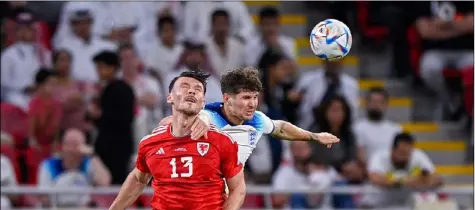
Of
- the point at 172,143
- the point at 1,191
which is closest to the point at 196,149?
the point at 172,143

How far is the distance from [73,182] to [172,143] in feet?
17.4

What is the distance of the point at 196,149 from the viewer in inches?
326

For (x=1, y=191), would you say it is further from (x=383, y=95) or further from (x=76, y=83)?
(x=383, y=95)

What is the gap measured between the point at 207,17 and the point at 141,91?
1546 millimetres

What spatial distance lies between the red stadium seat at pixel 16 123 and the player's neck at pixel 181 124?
231 inches

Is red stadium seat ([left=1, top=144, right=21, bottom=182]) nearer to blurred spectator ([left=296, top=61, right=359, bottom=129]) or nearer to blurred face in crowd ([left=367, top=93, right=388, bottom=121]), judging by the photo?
blurred spectator ([left=296, top=61, right=359, bottom=129])

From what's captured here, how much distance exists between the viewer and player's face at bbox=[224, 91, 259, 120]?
857 cm

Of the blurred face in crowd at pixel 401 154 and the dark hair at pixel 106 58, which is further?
the dark hair at pixel 106 58

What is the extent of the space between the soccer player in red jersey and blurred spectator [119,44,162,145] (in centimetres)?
544

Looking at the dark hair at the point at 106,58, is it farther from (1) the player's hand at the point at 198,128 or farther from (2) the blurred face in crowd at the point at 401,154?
(1) the player's hand at the point at 198,128

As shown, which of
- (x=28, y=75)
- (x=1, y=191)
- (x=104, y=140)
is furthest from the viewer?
(x=28, y=75)

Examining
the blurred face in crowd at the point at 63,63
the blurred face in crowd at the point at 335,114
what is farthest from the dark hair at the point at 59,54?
the blurred face in crowd at the point at 335,114

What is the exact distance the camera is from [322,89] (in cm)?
1459

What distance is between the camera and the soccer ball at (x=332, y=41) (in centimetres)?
890
